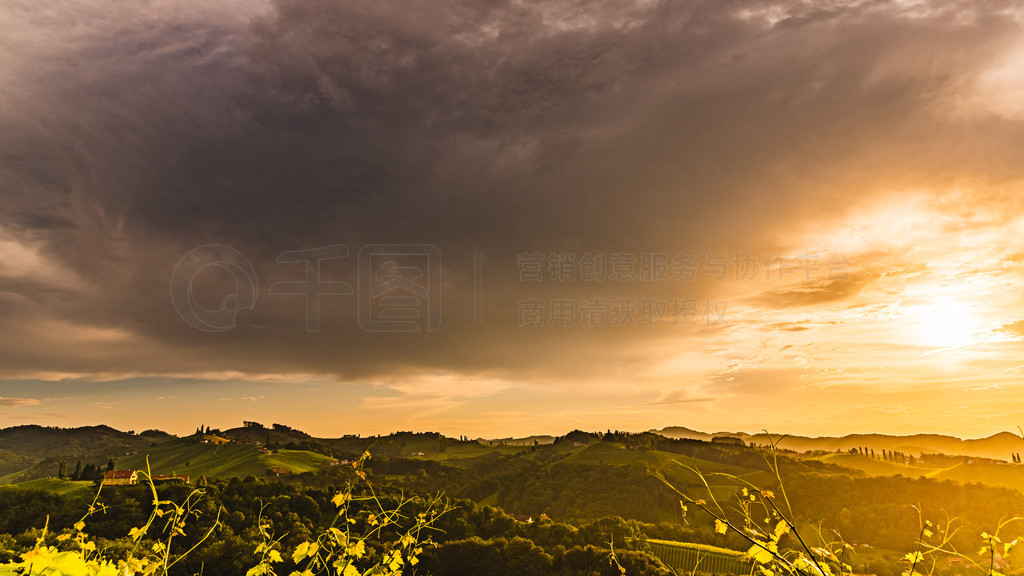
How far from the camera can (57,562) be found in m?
2.56

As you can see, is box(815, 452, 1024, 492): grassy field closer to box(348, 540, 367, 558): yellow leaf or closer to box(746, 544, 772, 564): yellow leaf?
box(746, 544, 772, 564): yellow leaf

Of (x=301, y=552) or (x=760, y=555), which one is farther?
(x=301, y=552)

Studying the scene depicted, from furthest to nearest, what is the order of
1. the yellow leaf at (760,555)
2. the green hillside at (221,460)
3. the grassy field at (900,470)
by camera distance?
the green hillside at (221,460) → the grassy field at (900,470) → the yellow leaf at (760,555)

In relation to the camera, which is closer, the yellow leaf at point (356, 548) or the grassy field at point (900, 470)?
the yellow leaf at point (356, 548)

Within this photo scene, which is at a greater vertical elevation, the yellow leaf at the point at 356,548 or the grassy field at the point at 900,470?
the yellow leaf at the point at 356,548

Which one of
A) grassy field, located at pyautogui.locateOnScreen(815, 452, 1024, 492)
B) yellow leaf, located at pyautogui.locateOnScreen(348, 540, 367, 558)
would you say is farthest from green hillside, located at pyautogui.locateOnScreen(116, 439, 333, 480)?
yellow leaf, located at pyautogui.locateOnScreen(348, 540, 367, 558)

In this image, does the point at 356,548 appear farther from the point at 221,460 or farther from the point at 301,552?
the point at 221,460

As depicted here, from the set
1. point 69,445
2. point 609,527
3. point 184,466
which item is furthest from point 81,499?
point 69,445

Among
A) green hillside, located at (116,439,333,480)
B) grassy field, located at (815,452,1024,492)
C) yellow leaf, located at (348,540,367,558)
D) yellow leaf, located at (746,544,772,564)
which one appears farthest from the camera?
green hillside, located at (116,439,333,480)

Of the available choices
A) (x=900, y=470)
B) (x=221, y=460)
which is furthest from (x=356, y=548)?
(x=221, y=460)

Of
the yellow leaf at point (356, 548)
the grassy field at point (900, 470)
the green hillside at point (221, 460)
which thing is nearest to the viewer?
the yellow leaf at point (356, 548)

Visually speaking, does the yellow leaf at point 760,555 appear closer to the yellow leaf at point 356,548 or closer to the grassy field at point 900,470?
the yellow leaf at point 356,548

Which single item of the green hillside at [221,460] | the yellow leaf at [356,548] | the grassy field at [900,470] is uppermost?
the yellow leaf at [356,548]

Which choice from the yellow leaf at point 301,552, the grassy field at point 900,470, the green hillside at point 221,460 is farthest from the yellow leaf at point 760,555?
the green hillside at point 221,460
